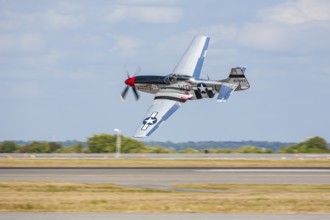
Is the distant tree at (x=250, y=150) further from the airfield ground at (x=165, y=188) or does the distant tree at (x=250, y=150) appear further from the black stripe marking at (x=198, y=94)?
the airfield ground at (x=165, y=188)

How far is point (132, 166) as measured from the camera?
51406 mm

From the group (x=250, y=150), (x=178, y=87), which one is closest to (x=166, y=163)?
(x=178, y=87)

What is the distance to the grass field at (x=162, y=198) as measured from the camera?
27.8 metres

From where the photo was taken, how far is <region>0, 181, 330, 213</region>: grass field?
27.8 meters

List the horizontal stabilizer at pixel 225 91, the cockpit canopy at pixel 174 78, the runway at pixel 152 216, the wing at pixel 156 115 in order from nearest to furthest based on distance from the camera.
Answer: the runway at pixel 152 216 → the wing at pixel 156 115 → the horizontal stabilizer at pixel 225 91 → the cockpit canopy at pixel 174 78

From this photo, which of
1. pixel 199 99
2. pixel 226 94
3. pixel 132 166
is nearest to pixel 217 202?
pixel 132 166

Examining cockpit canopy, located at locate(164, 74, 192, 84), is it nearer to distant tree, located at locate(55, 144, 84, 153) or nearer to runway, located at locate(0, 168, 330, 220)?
runway, located at locate(0, 168, 330, 220)

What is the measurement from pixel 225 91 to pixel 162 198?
25529 mm

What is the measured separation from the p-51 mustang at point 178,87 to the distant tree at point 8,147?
94.5 ft

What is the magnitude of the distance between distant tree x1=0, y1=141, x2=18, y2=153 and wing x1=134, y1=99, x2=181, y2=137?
34.4 metres

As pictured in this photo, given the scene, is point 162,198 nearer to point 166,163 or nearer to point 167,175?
point 167,175

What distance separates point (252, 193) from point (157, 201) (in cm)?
584

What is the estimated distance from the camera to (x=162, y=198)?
31281mm

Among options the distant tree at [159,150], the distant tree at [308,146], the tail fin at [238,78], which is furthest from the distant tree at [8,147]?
the tail fin at [238,78]
